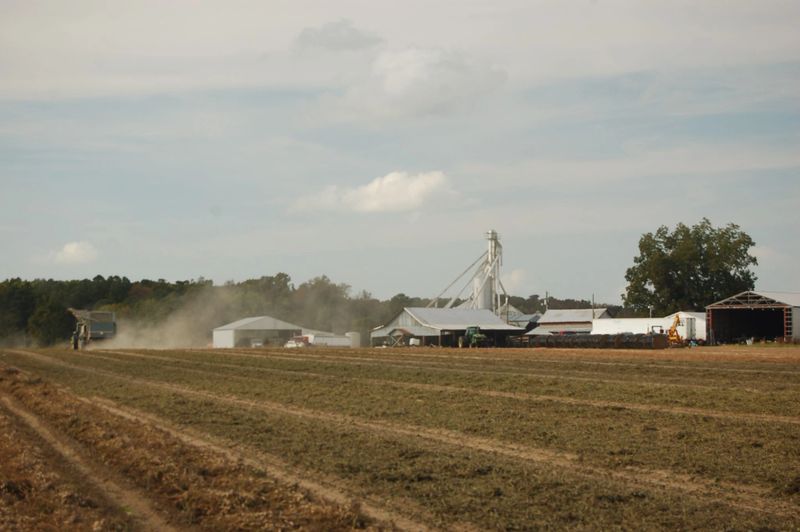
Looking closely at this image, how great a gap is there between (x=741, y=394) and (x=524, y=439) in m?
12.0

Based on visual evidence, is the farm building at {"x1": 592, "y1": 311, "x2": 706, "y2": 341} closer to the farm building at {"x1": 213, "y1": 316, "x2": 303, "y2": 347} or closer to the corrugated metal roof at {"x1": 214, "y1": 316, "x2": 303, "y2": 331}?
the farm building at {"x1": 213, "y1": 316, "x2": 303, "y2": 347}

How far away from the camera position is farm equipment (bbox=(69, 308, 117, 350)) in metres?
83.8

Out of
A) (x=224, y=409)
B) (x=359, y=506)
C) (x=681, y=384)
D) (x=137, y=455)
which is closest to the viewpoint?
(x=359, y=506)

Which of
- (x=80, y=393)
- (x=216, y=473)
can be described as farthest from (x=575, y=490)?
(x=80, y=393)

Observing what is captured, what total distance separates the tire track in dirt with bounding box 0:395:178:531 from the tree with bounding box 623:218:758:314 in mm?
108101

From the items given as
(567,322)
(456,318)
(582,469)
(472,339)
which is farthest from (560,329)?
(582,469)

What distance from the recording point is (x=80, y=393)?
32.9 metres

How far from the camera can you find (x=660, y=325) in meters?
95.9

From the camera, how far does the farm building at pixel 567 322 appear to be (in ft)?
408

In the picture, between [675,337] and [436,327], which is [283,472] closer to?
[675,337]

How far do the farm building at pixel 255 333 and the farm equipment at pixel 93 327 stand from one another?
26547mm

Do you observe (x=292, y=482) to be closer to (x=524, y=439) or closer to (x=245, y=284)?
(x=524, y=439)

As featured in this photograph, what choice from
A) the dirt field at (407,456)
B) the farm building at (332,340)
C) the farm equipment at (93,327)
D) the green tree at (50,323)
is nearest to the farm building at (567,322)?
the farm building at (332,340)

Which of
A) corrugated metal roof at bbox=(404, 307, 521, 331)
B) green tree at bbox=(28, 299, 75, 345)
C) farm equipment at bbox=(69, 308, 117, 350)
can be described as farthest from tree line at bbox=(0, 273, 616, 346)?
farm equipment at bbox=(69, 308, 117, 350)
